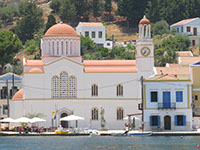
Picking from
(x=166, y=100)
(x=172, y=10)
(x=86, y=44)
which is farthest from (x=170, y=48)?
(x=166, y=100)

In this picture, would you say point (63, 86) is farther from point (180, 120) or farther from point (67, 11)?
point (67, 11)

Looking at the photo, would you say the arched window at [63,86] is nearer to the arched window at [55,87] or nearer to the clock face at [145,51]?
the arched window at [55,87]

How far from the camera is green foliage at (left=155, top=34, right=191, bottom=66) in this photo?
12375cm

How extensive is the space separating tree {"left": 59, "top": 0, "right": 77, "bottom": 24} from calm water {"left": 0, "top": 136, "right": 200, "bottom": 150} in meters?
66.7

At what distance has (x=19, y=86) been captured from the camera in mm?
107875

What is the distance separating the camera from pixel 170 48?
130m

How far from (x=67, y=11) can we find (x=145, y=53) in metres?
54.4

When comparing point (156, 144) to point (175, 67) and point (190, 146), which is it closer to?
point (190, 146)

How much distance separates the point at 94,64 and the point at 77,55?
2.37 metres

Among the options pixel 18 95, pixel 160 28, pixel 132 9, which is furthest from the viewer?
pixel 132 9

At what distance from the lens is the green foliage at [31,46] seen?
138288 mm

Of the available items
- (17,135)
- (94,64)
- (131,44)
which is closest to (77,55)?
(94,64)

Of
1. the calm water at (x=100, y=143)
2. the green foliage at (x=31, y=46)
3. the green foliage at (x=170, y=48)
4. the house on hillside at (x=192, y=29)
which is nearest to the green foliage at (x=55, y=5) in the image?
the green foliage at (x=31, y=46)

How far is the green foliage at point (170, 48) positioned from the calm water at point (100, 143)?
38181 mm
